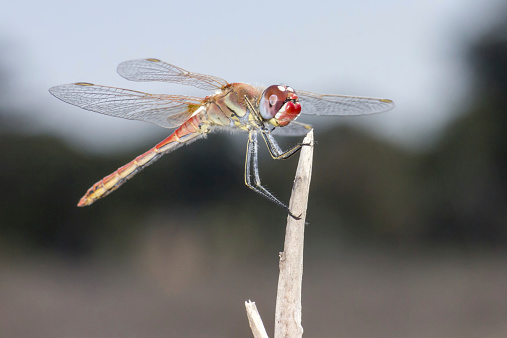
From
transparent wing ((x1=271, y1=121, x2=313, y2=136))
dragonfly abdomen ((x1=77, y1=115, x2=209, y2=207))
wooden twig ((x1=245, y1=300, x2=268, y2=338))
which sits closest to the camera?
wooden twig ((x1=245, y1=300, x2=268, y2=338))

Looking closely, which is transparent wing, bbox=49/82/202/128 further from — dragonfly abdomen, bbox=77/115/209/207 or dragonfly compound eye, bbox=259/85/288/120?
dragonfly compound eye, bbox=259/85/288/120

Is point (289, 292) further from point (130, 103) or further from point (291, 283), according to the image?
point (130, 103)

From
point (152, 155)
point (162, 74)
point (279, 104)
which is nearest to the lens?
point (279, 104)

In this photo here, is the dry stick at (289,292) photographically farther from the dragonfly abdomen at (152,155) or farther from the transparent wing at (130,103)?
the transparent wing at (130,103)

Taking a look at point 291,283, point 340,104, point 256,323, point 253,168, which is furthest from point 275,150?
point 256,323

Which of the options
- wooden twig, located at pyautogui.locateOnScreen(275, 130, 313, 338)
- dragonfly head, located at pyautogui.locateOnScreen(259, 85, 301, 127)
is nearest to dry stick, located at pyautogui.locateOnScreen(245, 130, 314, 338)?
wooden twig, located at pyautogui.locateOnScreen(275, 130, 313, 338)

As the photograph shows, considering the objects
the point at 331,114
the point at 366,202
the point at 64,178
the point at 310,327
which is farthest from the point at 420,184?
the point at 331,114

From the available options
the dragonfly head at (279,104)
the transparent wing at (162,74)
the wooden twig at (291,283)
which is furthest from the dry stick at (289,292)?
the transparent wing at (162,74)

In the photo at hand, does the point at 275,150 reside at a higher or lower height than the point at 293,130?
lower
